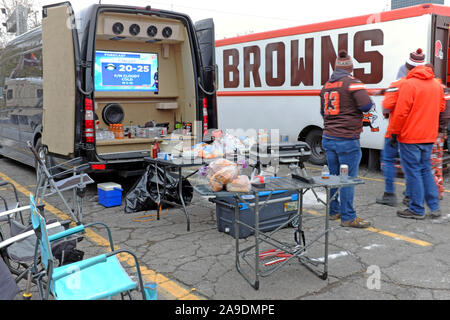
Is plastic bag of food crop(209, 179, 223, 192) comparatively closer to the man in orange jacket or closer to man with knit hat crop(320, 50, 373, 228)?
man with knit hat crop(320, 50, 373, 228)

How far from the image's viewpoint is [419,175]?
17.2ft

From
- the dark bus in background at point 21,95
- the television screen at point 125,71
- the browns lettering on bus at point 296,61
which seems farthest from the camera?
the browns lettering on bus at point 296,61

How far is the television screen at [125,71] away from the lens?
7.32 meters

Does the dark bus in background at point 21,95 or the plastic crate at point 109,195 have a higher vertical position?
the dark bus in background at point 21,95

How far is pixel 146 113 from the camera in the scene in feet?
26.2

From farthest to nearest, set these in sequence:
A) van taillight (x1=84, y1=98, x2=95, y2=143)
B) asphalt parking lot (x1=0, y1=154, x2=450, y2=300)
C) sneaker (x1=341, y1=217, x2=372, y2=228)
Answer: van taillight (x1=84, y1=98, x2=95, y2=143)
sneaker (x1=341, y1=217, x2=372, y2=228)
asphalt parking lot (x1=0, y1=154, x2=450, y2=300)

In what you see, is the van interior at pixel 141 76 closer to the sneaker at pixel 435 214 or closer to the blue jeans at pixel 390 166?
the blue jeans at pixel 390 166

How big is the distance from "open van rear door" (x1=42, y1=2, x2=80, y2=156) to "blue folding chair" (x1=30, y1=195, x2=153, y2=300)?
3.34m

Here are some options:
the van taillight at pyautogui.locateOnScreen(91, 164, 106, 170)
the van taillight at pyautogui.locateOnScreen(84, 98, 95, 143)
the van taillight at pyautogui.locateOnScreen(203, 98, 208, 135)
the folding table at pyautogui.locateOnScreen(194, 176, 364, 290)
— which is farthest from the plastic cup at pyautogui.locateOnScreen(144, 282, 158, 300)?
the van taillight at pyautogui.locateOnScreen(203, 98, 208, 135)

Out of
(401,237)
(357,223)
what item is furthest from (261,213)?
(401,237)

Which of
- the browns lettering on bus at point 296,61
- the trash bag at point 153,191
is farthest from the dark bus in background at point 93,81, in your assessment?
the browns lettering on bus at point 296,61

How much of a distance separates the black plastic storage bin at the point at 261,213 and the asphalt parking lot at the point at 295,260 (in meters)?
0.11

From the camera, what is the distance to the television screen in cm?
732

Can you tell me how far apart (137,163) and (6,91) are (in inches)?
179
